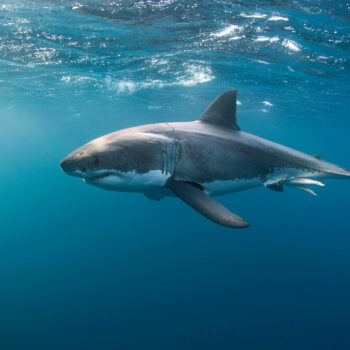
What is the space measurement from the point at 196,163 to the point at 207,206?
117cm

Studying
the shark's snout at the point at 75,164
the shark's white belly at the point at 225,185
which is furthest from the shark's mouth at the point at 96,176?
the shark's white belly at the point at 225,185

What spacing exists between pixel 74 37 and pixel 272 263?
53.5 feet

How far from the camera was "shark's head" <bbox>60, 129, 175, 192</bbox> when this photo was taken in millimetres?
3340

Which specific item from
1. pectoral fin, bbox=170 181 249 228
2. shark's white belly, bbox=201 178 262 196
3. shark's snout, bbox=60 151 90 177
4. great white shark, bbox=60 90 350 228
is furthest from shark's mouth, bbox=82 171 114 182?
shark's white belly, bbox=201 178 262 196

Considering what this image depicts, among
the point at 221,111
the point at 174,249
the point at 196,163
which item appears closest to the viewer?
the point at 196,163

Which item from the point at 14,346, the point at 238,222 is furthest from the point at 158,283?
the point at 238,222

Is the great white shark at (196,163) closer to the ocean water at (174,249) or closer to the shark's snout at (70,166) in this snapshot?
the shark's snout at (70,166)

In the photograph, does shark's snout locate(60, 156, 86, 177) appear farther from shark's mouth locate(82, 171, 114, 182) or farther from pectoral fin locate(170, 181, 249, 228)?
pectoral fin locate(170, 181, 249, 228)

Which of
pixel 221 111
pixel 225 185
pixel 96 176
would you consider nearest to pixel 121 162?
pixel 96 176

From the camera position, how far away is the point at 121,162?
3523 mm

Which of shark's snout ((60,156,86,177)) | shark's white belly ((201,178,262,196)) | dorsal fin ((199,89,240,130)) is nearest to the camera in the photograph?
shark's snout ((60,156,86,177))

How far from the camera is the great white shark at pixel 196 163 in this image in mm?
3395

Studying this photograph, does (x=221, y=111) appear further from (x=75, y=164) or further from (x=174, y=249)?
(x=174, y=249)

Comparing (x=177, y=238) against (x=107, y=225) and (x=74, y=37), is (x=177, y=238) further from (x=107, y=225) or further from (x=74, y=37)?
(x=74, y=37)
